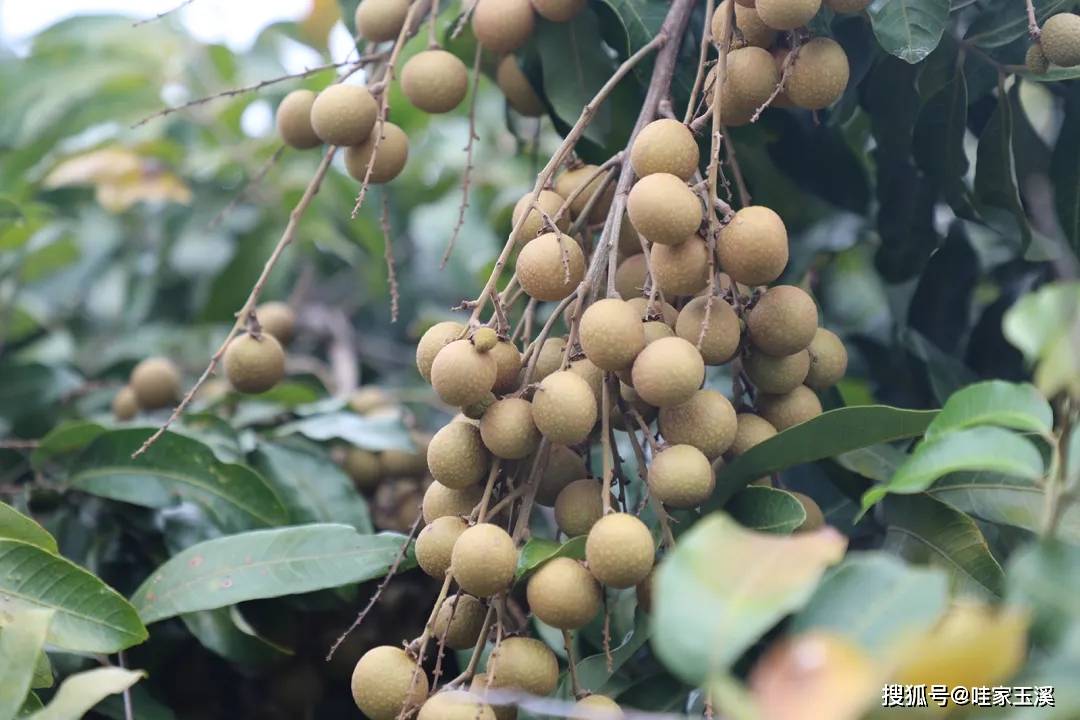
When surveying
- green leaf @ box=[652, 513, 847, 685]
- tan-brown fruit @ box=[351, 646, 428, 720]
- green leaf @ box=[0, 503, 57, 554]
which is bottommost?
tan-brown fruit @ box=[351, 646, 428, 720]

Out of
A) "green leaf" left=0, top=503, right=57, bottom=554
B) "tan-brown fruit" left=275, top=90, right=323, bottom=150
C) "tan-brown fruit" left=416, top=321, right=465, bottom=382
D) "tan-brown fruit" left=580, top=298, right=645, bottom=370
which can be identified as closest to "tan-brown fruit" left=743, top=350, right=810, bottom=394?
"tan-brown fruit" left=580, top=298, right=645, bottom=370

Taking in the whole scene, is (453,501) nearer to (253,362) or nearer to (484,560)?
(484,560)

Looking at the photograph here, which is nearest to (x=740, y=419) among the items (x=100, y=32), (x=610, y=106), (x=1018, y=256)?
(x=610, y=106)

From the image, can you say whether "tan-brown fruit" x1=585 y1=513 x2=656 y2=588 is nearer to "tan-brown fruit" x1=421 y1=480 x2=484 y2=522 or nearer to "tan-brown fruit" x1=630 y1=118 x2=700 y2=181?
"tan-brown fruit" x1=421 y1=480 x2=484 y2=522

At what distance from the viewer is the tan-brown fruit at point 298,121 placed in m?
1.07

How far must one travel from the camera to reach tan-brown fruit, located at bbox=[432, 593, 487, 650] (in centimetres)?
82

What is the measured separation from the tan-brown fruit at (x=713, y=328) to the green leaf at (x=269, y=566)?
0.32m

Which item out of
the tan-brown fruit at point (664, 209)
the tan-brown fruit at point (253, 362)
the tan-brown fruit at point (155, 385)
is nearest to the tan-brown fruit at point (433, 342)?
the tan-brown fruit at point (664, 209)

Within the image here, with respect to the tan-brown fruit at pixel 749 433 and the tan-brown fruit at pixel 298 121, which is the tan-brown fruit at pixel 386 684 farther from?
the tan-brown fruit at pixel 298 121

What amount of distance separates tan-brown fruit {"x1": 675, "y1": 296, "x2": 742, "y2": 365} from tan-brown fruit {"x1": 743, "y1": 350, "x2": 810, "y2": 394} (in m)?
0.04

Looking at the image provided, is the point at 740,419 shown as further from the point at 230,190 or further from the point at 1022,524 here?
the point at 230,190

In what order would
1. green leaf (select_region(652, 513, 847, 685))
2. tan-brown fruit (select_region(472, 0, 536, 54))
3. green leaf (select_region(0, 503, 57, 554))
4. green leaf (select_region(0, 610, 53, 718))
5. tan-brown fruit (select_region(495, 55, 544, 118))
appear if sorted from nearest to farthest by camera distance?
1. green leaf (select_region(652, 513, 847, 685))
2. green leaf (select_region(0, 610, 53, 718))
3. green leaf (select_region(0, 503, 57, 554))
4. tan-brown fruit (select_region(472, 0, 536, 54))
5. tan-brown fruit (select_region(495, 55, 544, 118))

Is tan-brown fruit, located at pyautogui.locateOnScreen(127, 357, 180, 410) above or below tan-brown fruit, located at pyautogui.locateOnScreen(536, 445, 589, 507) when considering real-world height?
below

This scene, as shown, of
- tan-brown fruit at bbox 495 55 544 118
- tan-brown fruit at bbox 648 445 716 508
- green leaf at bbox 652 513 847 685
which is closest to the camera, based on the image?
green leaf at bbox 652 513 847 685
